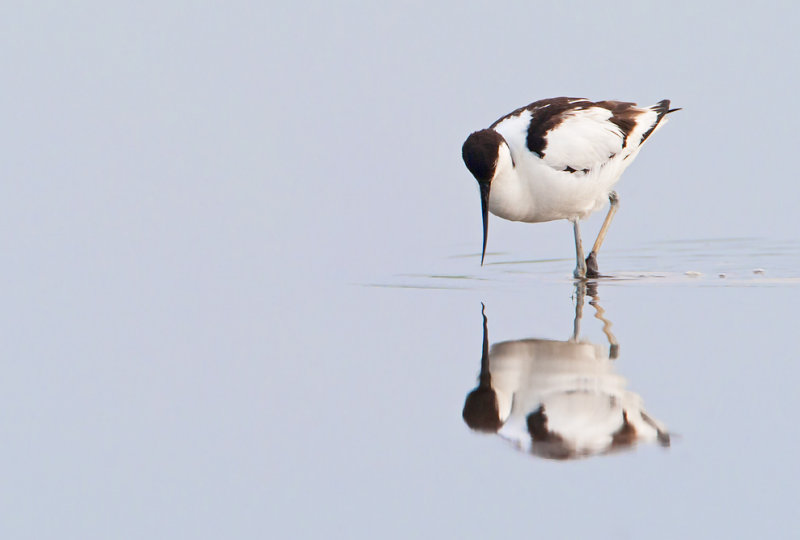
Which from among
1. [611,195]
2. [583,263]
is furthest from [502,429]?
[611,195]

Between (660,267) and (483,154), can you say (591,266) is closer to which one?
(660,267)

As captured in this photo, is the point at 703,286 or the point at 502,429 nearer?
the point at 502,429

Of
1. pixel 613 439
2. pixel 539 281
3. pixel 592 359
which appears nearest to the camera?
pixel 613 439

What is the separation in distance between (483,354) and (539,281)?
8.19 ft

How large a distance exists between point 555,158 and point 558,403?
3480 millimetres

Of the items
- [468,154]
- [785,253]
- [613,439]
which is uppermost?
[468,154]

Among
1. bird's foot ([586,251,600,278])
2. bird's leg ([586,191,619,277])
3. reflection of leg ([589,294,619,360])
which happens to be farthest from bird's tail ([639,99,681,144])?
reflection of leg ([589,294,619,360])

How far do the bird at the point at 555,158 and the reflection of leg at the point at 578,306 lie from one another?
40 centimetres

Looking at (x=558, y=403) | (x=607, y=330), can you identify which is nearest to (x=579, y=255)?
(x=607, y=330)

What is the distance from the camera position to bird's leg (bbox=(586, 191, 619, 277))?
378 inches

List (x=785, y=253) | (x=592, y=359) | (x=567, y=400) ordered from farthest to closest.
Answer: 1. (x=785, y=253)
2. (x=592, y=359)
3. (x=567, y=400)

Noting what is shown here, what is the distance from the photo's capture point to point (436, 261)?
10.1 metres

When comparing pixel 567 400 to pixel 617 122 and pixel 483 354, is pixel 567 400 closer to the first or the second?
pixel 483 354

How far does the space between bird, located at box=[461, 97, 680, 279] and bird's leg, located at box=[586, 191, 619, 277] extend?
0.01m
